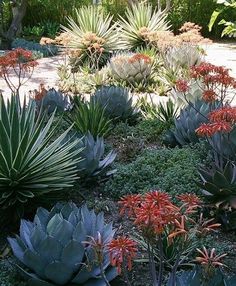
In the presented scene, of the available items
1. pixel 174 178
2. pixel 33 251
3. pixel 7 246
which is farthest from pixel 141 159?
pixel 33 251

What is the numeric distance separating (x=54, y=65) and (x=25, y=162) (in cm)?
945

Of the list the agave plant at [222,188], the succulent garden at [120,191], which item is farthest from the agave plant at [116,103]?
the agave plant at [222,188]

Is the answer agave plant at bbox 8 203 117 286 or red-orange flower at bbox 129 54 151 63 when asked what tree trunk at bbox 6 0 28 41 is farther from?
agave plant at bbox 8 203 117 286

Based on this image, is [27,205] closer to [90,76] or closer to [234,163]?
Result: [234,163]

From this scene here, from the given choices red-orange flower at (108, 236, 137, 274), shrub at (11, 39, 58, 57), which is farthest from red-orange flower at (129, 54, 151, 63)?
red-orange flower at (108, 236, 137, 274)

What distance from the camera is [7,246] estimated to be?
3664 millimetres

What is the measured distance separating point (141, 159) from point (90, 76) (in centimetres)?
542

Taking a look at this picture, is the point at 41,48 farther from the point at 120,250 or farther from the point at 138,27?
the point at 120,250

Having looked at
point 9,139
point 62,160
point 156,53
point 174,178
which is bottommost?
point 156,53

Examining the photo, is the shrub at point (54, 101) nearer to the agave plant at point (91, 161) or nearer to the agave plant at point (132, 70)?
the agave plant at point (91, 161)

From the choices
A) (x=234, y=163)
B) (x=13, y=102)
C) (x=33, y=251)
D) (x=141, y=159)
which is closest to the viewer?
(x=33, y=251)

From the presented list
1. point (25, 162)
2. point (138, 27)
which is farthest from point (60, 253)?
point (138, 27)

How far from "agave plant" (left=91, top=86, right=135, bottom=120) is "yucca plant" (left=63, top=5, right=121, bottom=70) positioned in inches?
183

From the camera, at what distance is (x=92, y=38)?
11.8 m
